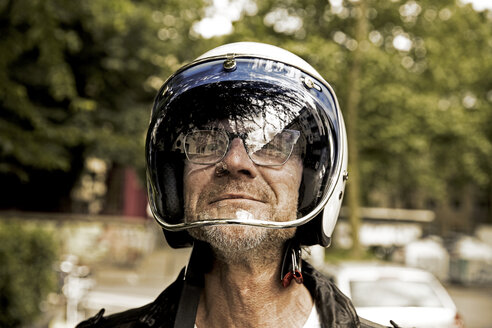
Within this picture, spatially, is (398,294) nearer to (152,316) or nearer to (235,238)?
(152,316)

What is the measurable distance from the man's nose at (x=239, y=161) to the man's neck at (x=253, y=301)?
26 cm

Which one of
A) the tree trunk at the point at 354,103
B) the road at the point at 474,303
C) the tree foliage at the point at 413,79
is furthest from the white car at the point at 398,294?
the tree foliage at the point at 413,79

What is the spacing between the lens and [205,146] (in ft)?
5.93

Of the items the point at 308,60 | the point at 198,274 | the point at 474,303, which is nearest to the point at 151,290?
Result: the point at 308,60

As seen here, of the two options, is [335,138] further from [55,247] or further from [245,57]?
[55,247]

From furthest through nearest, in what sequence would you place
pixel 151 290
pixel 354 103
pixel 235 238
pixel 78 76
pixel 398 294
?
pixel 151 290
pixel 354 103
pixel 78 76
pixel 398 294
pixel 235 238

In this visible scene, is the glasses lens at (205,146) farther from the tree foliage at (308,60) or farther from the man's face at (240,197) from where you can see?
the tree foliage at (308,60)

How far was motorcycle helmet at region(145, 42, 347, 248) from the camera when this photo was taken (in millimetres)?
1807

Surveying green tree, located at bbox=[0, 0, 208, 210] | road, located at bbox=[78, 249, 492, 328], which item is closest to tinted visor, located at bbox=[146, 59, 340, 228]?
green tree, located at bbox=[0, 0, 208, 210]

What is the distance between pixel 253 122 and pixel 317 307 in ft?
1.85

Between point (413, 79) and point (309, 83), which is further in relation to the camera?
point (413, 79)

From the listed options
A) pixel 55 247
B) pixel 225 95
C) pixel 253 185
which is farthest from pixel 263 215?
pixel 55 247

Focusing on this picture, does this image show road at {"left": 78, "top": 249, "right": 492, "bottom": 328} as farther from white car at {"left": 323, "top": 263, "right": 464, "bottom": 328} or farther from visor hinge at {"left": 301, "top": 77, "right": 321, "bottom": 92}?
visor hinge at {"left": 301, "top": 77, "right": 321, "bottom": 92}

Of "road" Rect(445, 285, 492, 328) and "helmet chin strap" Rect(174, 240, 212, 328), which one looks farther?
"road" Rect(445, 285, 492, 328)
